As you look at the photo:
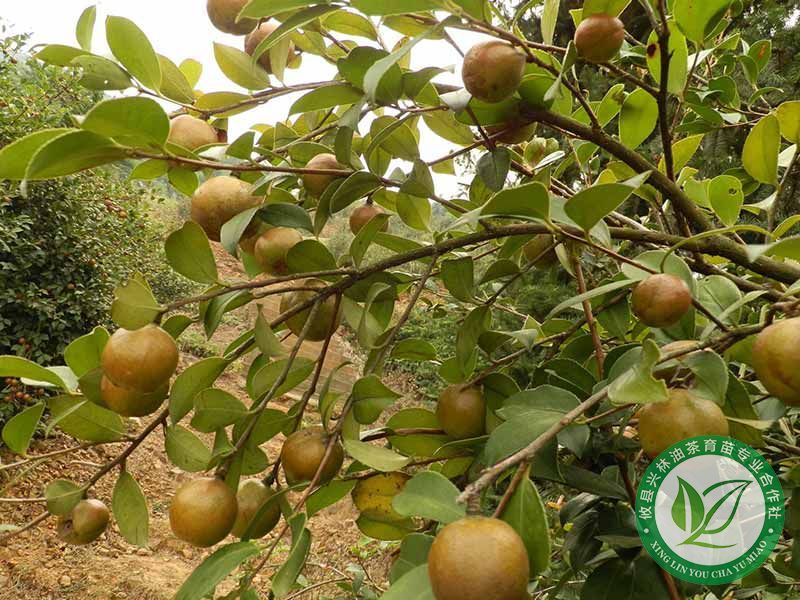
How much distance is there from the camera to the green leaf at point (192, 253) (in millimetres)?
540

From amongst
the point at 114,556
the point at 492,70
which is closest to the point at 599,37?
the point at 492,70

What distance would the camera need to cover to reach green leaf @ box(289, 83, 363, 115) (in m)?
0.59

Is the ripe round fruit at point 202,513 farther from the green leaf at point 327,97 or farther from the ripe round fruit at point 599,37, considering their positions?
the ripe round fruit at point 599,37

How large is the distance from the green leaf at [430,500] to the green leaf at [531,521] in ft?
0.10

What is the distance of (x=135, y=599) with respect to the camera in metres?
2.79

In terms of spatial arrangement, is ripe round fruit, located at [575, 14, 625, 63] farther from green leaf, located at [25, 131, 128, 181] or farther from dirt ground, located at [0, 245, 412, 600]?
dirt ground, located at [0, 245, 412, 600]

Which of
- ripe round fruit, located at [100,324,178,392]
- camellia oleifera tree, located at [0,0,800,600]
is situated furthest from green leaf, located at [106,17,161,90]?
ripe round fruit, located at [100,324,178,392]

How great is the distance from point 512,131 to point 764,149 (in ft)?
0.90

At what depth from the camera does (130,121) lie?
17.2 inches

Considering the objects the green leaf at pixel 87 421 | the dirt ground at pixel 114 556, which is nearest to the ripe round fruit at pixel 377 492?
the green leaf at pixel 87 421

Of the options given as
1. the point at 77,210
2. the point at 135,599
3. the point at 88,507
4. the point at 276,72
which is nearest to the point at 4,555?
the point at 135,599

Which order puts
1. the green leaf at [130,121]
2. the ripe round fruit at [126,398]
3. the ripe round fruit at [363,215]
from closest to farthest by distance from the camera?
the green leaf at [130,121]
the ripe round fruit at [126,398]
the ripe round fruit at [363,215]

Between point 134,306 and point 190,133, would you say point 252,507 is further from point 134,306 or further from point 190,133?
point 190,133

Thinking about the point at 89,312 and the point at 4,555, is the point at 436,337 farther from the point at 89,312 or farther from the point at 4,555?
the point at 4,555
